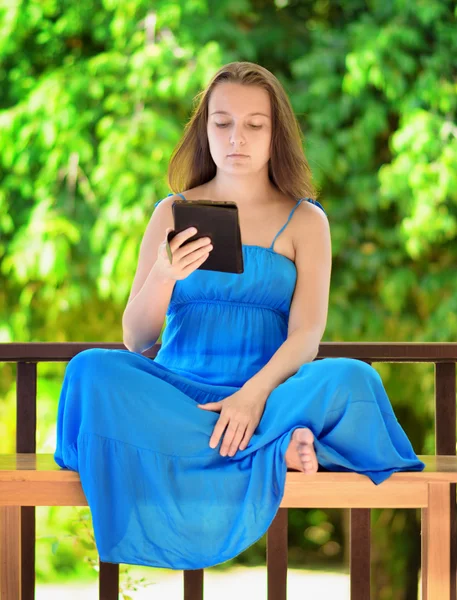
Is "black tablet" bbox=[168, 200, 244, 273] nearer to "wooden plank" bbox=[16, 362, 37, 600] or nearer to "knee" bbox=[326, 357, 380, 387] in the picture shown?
"knee" bbox=[326, 357, 380, 387]

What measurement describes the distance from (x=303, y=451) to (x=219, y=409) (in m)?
0.21

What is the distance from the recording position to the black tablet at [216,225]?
1.68 metres

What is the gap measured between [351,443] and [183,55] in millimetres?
2706

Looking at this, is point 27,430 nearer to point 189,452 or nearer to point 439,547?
point 189,452

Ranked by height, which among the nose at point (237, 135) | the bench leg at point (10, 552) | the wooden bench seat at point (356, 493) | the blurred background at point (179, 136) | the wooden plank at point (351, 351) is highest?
the blurred background at point (179, 136)

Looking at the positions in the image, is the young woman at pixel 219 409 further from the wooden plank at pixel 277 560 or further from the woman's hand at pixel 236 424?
the wooden plank at pixel 277 560

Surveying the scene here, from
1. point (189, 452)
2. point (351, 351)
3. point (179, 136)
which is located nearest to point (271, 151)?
point (351, 351)

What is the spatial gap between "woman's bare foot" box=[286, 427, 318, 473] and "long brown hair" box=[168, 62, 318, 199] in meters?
0.68

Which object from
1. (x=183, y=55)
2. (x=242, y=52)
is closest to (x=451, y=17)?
(x=242, y=52)

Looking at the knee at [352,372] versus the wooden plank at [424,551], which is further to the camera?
the wooden plank at [424,551]

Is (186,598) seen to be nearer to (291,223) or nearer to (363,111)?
(291,223)

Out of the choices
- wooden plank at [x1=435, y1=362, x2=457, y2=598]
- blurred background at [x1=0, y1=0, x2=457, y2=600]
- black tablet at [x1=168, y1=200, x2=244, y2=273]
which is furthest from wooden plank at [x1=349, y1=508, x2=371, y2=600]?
blurred background at [x1=0, y1=0, x2=457, y2=600]

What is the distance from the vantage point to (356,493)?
1.72 m

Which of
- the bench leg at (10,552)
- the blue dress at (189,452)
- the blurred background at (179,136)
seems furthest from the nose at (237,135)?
the blurred background at (179,136)
